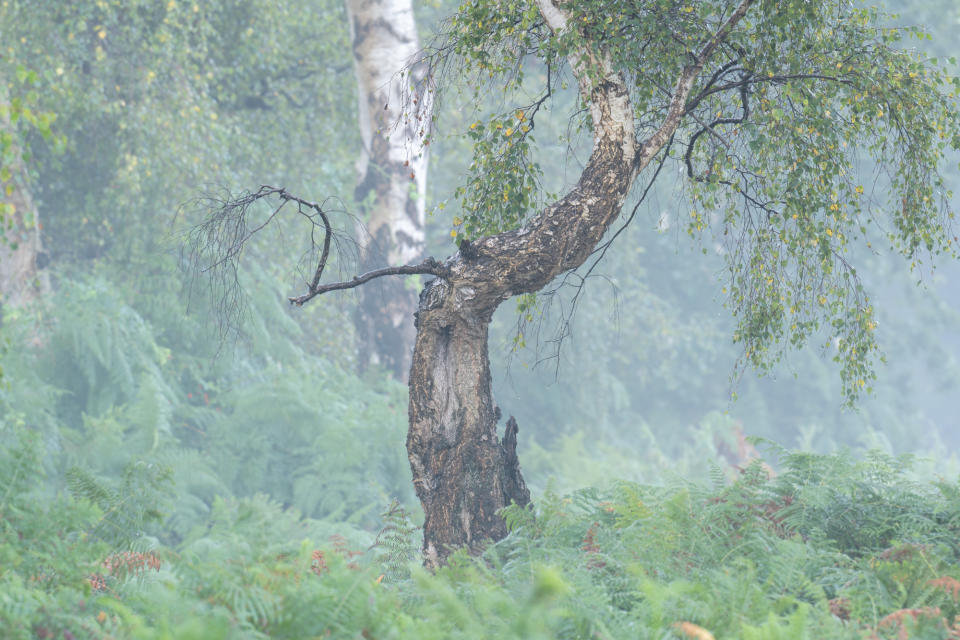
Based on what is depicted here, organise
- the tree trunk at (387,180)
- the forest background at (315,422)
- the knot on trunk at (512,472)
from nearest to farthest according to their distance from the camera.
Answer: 1. the forest background at (315,422)
2. the knot on trunk at (512,472)
3. the tree trunk at (387,180)

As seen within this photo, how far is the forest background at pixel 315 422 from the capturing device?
3476 mm

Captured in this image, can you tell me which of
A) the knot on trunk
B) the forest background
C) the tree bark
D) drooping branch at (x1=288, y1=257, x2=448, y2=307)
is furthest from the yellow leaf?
drooping branch at (x1=288, y1=257, x2=448, y2=307)

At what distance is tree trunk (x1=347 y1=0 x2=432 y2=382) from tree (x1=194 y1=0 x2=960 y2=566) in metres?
6.83

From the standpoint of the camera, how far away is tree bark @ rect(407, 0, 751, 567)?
5.29m

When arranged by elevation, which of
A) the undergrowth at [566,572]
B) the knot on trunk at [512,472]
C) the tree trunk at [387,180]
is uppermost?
the tree trunk at [387,180]

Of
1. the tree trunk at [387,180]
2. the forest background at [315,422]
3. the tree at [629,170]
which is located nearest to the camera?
the forest background at [315,422]

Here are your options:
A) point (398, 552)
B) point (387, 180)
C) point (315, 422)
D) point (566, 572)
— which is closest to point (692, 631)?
point (566, 572)

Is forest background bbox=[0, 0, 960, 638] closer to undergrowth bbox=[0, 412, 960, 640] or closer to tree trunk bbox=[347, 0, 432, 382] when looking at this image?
undergrowth bbox=[0, 412, 960, 640]

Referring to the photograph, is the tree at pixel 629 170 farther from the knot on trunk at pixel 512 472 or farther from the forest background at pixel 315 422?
the forest background at pixel 315 422

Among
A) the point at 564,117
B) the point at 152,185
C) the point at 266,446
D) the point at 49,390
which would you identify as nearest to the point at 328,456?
the point at 266,446

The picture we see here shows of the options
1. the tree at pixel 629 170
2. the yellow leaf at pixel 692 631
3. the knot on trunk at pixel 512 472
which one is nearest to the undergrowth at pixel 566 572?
the yellow leaf at pixel 692 631

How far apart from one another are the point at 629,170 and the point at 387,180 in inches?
326

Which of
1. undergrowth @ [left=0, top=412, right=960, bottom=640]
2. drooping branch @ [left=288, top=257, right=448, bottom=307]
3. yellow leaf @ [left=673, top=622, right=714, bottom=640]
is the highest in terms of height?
drooping branch @ [left=288, top=257, right=448, bottom=307]

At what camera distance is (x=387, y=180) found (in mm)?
13242
